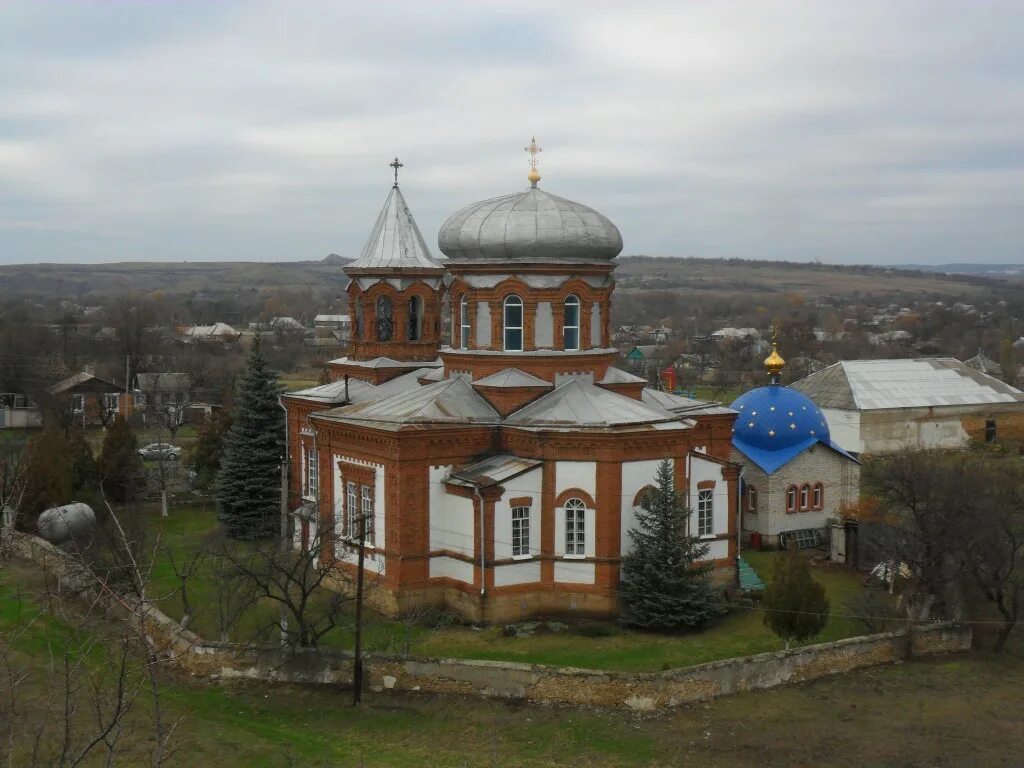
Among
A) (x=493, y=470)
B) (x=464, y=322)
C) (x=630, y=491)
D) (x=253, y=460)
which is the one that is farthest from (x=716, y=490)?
(x=253, y=460)

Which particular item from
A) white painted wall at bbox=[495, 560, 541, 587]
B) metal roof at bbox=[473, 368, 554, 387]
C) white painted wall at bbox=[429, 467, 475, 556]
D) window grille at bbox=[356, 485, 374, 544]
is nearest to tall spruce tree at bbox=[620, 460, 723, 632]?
white painted wall at bbox=[495, 560, 541, 587]

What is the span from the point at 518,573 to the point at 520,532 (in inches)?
29.5

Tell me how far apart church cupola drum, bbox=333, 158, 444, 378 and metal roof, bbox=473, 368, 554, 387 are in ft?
15.7

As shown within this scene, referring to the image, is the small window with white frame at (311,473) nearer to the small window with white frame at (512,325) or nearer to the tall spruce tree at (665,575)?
the small window with white frame at (512,325)

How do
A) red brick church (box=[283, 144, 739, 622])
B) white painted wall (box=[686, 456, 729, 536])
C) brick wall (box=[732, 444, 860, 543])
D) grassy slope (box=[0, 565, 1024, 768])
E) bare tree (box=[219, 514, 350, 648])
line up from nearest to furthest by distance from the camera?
grassy slope (box=[0, 565, 1024, 768]), bare tree (box=[219, 514, 350, 648]), red brick church (box=[283, 144, 739, 622]), white painted wall (box=[686, 456, 729, 536]), brick wall (box=[732, 444, 860, 543])

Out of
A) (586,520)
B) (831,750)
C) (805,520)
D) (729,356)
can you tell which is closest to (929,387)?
(805,520)

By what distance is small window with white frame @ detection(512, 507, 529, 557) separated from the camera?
19891mm

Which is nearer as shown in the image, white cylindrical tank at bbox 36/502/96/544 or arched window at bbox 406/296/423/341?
white cylindrical tank at bbox 36/502/96/544

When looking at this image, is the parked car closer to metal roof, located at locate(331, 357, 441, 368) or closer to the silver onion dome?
metal roof, located at locate(331, 357, 441, 368)

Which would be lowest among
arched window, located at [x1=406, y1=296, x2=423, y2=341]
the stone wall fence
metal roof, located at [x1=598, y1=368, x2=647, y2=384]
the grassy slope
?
the grassy slope

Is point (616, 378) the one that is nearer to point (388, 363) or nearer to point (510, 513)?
point (510, 513)

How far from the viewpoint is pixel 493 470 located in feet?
65.5

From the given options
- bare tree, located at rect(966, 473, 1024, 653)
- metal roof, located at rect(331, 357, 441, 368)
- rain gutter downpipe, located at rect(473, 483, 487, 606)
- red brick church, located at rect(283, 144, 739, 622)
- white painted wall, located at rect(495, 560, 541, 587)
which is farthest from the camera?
metal roof, located at rect(331, 357, 441, 368)

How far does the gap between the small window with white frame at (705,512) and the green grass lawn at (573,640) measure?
1.83 m
